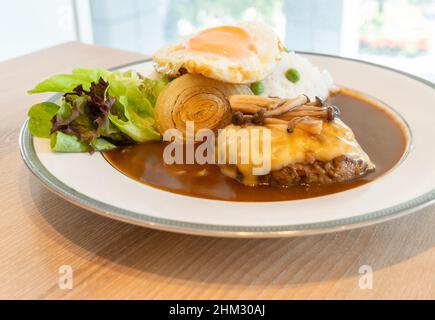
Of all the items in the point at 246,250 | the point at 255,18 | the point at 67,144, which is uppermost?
the point at 67,144

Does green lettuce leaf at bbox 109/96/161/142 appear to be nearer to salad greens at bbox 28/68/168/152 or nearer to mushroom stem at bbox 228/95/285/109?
salad greens at bbox 28/68/168/152

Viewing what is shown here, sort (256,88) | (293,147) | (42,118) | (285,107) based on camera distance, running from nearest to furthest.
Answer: (293,147) → (285,107) → (42,118) → (256,88)

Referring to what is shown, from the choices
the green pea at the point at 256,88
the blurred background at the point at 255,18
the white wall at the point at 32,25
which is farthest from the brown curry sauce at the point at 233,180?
the white wall at the point at 32,25

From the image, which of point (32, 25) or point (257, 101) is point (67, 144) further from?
point (32, 25)

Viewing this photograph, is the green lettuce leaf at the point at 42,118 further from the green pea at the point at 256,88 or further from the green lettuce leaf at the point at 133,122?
the green pea at the point at 256,88

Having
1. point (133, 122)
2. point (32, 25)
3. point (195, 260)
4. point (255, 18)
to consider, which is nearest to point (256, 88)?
point (133, 122)

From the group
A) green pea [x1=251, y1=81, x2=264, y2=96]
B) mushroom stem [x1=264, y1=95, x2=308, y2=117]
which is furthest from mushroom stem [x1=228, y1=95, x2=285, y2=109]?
green pea [x1=251, y1=81, x2=264, y2=96]

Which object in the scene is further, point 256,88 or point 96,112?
point 256,88
